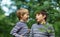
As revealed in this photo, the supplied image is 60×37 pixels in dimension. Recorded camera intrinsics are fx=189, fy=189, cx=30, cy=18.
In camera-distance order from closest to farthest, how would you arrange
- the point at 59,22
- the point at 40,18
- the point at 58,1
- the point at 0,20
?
the point at 0,20, the point at 59,22, the point at 58,1, the point at 40,18

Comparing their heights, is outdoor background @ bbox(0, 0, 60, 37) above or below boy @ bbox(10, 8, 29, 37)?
below

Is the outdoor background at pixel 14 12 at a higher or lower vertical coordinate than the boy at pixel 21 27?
lower

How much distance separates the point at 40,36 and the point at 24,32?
240 mm

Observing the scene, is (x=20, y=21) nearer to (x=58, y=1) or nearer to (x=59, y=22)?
(x=58, y=1)

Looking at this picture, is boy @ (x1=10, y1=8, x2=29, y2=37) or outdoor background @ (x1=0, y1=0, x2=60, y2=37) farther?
boy @ (x1=10, y1=8, x2=29, y2=37)

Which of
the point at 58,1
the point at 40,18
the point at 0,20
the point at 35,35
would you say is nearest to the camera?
the point at 0,20

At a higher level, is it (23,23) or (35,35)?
(23,23)

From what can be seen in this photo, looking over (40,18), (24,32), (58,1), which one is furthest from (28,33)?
(58,1)

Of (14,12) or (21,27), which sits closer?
(14,12)

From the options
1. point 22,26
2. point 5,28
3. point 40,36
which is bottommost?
point 5,28

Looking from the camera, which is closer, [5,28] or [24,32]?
[5,28]

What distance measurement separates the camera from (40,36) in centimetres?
255

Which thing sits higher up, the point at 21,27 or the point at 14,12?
the point at 21,27

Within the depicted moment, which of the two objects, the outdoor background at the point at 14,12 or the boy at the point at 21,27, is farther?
the boy at the point at 21,27
